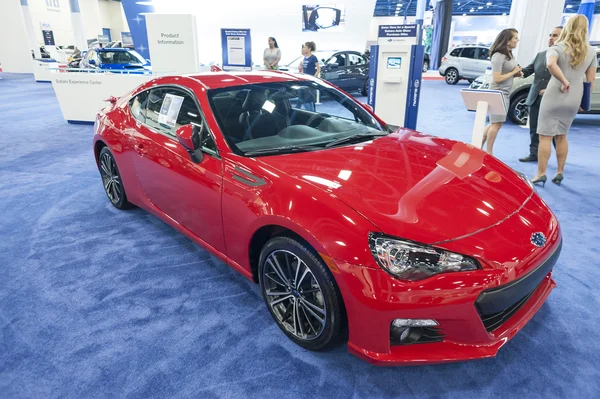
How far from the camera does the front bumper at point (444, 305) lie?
1.51m

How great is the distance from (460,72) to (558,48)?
11274 mm

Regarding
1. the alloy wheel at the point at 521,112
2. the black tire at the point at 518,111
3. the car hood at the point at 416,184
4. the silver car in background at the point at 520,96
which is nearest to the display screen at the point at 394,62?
the silver car in background at the point at 520,96

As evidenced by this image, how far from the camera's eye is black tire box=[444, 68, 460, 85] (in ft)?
46.3

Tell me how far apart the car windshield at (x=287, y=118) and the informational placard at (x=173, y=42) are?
478 cm

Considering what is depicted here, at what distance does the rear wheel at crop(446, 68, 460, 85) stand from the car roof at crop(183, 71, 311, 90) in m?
12.9

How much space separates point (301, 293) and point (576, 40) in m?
3.44

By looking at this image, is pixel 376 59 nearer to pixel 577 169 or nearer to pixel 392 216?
pixel 577 169

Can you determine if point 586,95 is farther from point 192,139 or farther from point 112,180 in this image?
Answer: point 112,180

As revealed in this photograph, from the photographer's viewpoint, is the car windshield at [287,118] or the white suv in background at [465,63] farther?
the white suv in background at [465,63]

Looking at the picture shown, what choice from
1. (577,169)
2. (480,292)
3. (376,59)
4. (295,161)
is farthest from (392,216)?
(376,59)

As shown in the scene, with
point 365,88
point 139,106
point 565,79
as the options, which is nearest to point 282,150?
point 139,106

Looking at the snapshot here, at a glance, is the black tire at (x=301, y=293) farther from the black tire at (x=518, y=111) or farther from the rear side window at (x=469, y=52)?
the rear side window at (x=469, y=52)

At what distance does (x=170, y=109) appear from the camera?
2.66 metres

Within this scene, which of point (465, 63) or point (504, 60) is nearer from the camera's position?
point (504, 60)
